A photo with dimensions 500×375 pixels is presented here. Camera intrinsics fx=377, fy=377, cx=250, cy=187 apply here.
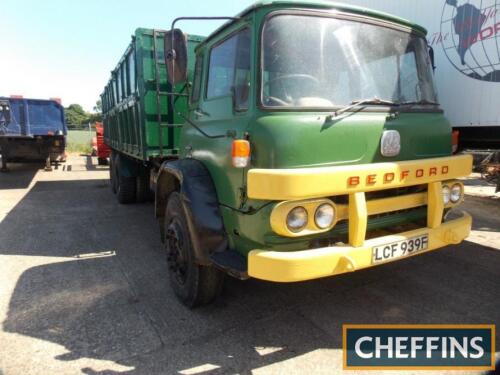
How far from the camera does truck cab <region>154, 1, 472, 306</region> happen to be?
2.34 meters

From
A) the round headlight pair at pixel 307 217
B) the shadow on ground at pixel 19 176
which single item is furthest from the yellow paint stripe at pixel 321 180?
the shadow on ground at pixel 19 176

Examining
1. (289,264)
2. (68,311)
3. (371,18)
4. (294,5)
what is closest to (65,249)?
(68,311)

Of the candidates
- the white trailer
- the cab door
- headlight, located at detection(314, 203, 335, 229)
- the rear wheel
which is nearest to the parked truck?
the rear wheel

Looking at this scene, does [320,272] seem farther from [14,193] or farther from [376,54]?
[14,193]

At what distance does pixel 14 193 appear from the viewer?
9086 millimetres

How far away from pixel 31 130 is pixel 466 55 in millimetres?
11888

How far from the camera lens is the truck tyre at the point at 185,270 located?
→ 9.84ft

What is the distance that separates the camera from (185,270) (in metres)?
3.14

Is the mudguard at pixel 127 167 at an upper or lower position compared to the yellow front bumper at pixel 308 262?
upper

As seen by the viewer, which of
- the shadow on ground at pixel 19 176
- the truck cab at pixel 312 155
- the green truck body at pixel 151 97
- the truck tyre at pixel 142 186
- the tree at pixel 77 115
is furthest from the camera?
the tree at pixel 77 115

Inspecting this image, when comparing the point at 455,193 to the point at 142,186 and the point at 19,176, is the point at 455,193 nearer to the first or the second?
the point at 142,186

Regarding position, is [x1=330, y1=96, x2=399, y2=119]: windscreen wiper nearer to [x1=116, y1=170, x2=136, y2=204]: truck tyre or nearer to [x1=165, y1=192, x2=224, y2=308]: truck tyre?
[x1=165, y1=192, x2=224, y2=308]: truck tyre

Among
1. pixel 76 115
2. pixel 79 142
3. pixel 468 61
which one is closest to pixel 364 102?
pixel 468 61

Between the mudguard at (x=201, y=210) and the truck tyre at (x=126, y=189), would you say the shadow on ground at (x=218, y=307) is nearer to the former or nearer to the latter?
the mudguard at (x=201, y=210)
